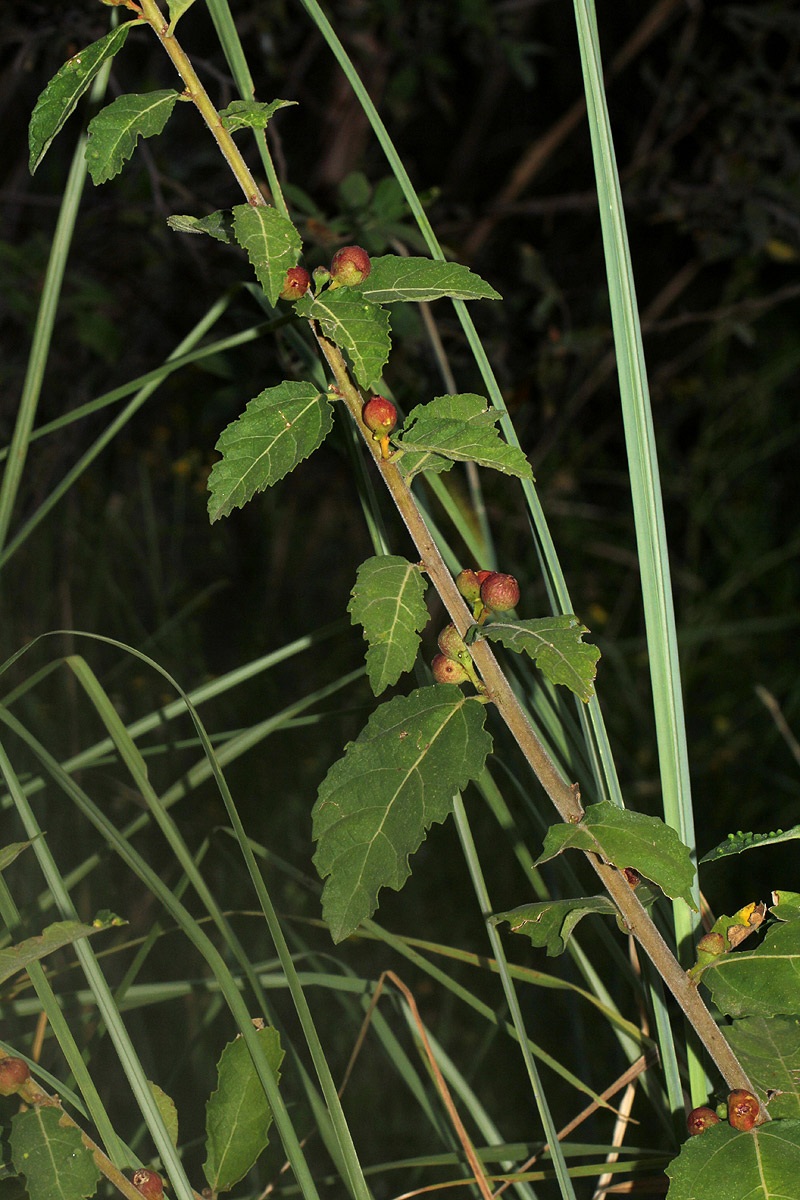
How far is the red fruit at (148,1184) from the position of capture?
384mm

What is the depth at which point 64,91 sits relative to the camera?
0.37m

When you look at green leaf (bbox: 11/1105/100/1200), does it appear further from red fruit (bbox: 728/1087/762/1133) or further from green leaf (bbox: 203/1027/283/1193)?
red fruit (bbox: 728/1087/762/1133)

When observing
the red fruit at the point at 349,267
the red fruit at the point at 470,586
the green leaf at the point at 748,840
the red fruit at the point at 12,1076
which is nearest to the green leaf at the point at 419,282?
the red fruit at the point at 349,267

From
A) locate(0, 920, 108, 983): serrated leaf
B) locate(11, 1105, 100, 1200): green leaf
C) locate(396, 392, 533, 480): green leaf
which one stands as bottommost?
locate(11, 1105, 100, 1200): green leaf

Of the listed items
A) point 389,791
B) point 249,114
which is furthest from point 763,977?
point 249,114

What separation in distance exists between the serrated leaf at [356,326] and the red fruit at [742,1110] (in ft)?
0.94

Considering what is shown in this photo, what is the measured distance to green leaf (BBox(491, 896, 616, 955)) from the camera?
14.4 inches

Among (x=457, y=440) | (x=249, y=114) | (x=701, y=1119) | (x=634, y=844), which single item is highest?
(x=249, y=114)

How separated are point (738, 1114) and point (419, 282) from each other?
321 millimetres

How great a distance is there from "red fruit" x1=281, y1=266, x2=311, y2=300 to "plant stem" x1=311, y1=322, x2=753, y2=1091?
20mm

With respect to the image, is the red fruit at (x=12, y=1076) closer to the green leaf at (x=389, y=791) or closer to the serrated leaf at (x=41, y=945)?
the serrated leaf at (x=41, y=945)

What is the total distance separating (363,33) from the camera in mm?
1415

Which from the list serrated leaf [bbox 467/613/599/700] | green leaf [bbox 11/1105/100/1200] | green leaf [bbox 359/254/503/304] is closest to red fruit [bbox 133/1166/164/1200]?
green leaf [bbox 11/1105/100/1200]

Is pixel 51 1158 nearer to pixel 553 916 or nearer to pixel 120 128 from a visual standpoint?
pixel 553 916
